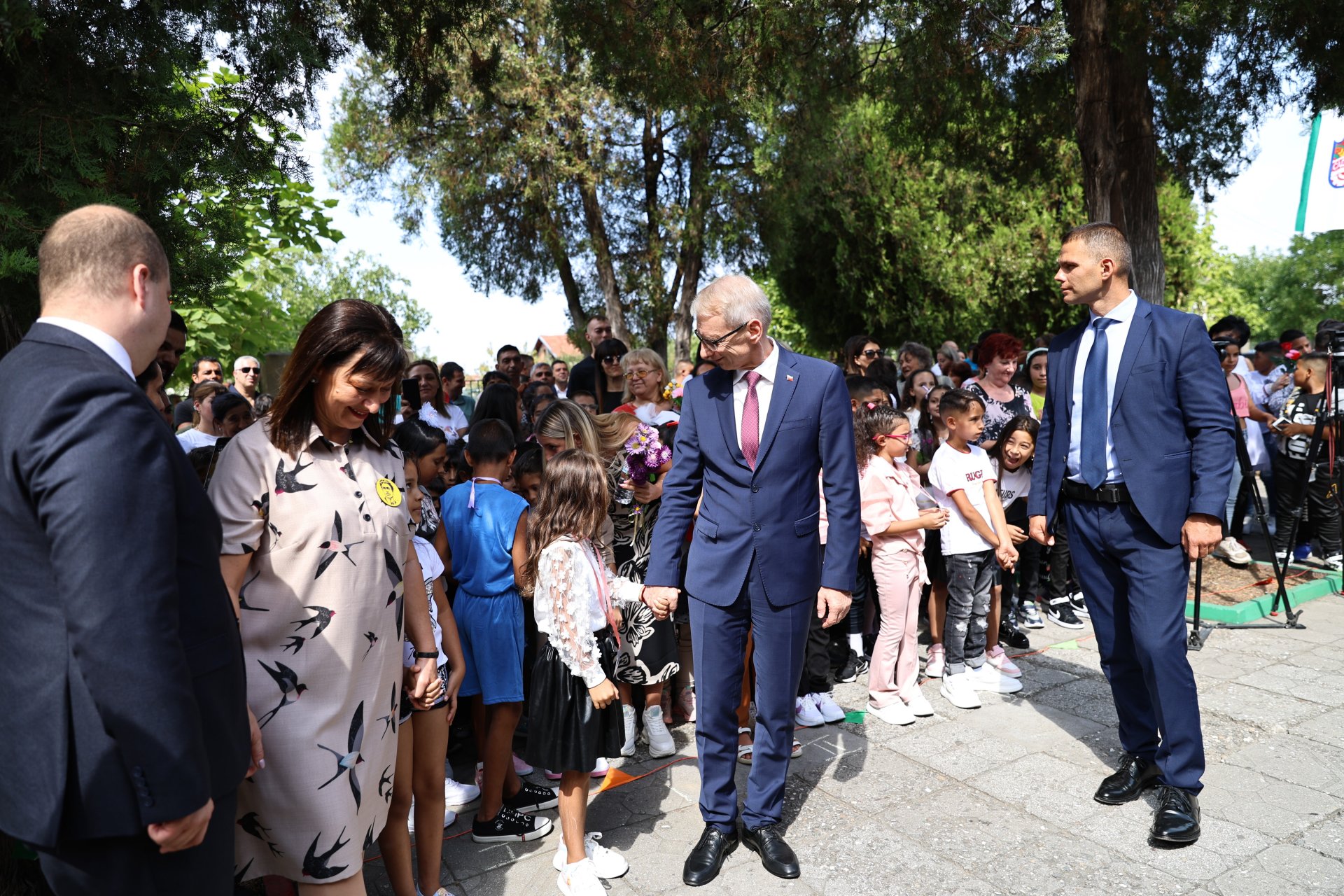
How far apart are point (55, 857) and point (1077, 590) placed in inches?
269

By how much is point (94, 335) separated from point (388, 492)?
928 mm

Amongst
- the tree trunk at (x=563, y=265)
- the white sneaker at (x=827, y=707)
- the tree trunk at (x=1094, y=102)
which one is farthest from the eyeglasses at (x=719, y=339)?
the tree trunk at (x=563, y=265)

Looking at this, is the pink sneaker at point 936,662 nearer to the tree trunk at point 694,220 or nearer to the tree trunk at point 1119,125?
the tree trunk at point 1119,125

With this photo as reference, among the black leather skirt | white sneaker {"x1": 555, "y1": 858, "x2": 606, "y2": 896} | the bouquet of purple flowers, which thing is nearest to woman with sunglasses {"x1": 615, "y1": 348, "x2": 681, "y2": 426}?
the bouquet of purple flowers

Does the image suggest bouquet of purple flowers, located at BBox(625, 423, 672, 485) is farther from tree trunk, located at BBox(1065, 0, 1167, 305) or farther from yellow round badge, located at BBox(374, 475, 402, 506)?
tree trunk, located at BBox(1065, 0, 1167, 305)

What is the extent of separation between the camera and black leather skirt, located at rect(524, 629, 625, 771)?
11.2 feet

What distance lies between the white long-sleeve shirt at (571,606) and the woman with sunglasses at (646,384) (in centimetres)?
221

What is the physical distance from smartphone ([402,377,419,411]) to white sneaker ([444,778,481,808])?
384cm

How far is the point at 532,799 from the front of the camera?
13.4ft

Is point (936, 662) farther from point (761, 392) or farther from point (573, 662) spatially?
point (573, 662)

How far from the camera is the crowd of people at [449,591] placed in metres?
1.95

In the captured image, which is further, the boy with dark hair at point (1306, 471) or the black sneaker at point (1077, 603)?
the boy with dark hair at point (1306, 471)

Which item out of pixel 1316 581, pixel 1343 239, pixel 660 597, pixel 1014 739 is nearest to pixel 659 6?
pixel 660 597

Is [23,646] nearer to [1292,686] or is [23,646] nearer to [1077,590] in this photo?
[1292,686]
